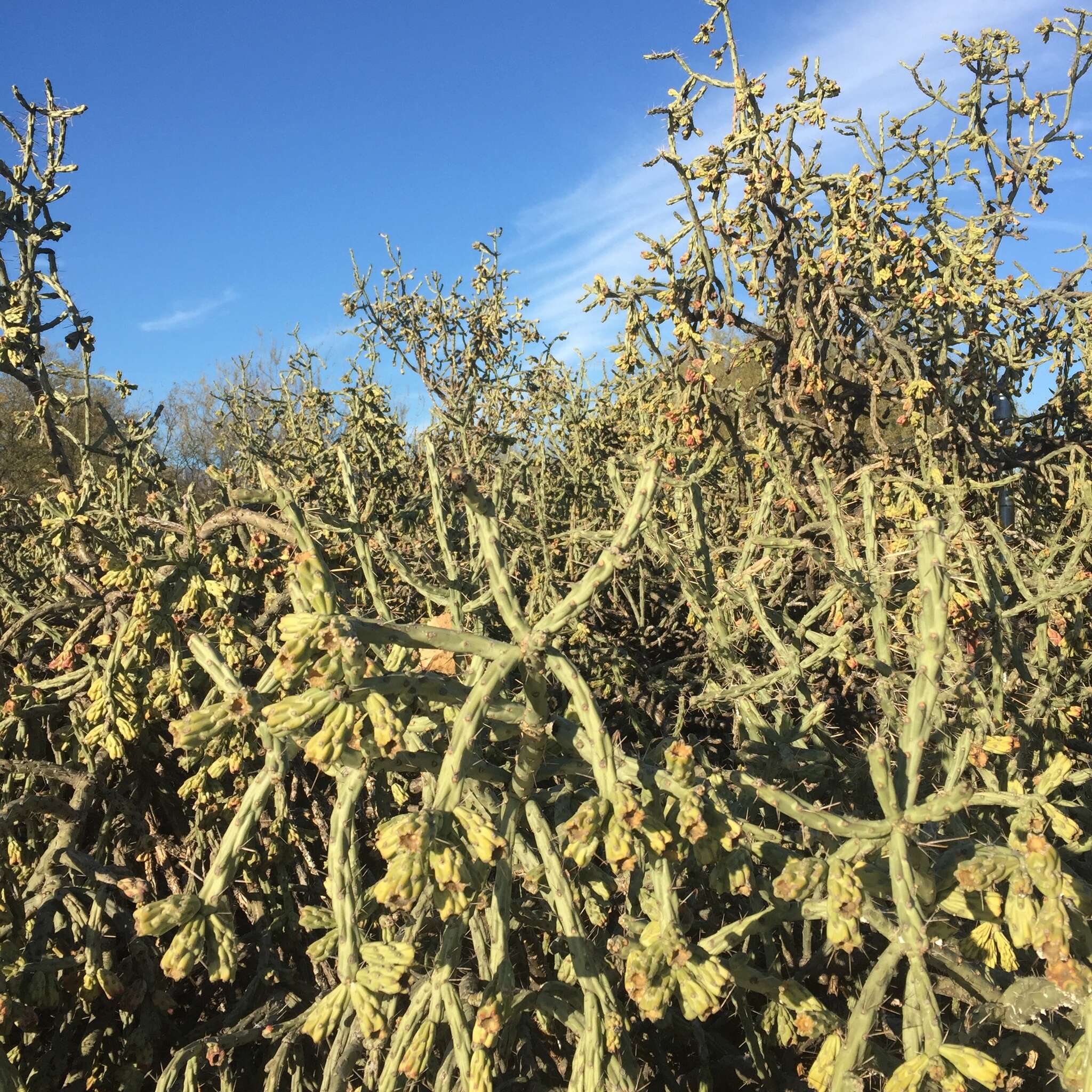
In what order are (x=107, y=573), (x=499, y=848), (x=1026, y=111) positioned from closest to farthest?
1. (x=499, y=848)
2. (x=107, y=573)
3. (x=1026, y=111)

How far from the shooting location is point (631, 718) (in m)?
3.51

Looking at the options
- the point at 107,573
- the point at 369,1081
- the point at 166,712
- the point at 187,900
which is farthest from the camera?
the point at 166,712

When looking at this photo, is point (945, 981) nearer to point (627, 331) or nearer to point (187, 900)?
point (187, 900)

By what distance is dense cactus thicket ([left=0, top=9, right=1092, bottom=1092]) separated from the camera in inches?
63.4

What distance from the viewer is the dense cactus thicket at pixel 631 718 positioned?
1611 mm

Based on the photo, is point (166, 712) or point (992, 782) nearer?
point (992, 782)

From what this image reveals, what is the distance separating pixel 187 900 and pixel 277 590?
189 cm

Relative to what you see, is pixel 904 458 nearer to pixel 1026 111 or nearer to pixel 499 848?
pixel 1026 111

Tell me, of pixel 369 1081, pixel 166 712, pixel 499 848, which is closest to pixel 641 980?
pixel 499 848

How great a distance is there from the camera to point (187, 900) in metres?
1.59

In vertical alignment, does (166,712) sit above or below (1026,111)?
below

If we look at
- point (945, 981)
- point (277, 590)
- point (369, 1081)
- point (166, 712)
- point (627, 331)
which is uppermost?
point (627, 331)

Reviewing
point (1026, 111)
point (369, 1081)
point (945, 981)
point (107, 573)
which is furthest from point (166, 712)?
point (1026, 111)

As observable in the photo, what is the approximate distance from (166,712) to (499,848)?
6.06 ft
